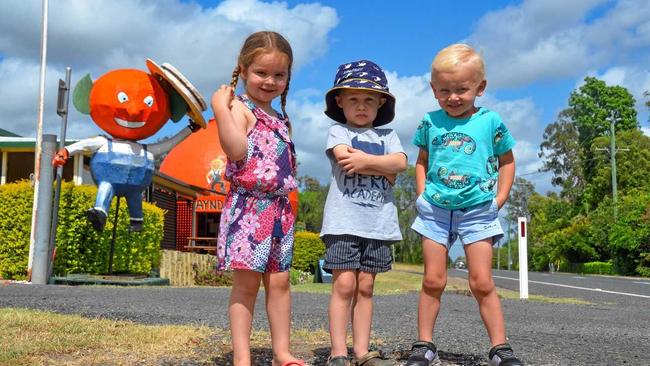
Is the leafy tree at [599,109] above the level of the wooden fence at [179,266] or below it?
above

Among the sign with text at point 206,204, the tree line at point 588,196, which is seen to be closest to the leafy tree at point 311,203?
the tree line at point 588,196

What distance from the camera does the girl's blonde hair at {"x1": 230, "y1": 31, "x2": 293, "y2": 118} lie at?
3100 millimetres

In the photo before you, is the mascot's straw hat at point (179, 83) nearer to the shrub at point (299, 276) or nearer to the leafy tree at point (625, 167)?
the shrub at point (299, 276)

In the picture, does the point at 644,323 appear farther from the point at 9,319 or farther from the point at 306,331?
the point at 9,319

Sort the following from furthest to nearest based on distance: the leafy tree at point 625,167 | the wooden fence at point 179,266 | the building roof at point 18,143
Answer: the leafy tree at point 625,167, the building roof at point 18,143, the wooden fence at point 179,266

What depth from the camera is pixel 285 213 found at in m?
3.12

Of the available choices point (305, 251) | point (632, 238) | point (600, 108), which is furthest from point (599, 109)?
point (305, 251)

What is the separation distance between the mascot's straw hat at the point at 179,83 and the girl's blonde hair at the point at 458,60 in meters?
7.18

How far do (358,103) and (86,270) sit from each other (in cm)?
902

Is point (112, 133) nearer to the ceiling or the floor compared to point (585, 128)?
nearer to the floor

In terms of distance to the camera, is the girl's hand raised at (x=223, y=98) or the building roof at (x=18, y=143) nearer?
the girl's hand raised at (x=223, y=98)

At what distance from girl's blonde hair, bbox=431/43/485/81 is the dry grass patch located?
6.22 feet

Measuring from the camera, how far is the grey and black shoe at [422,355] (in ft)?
10.6

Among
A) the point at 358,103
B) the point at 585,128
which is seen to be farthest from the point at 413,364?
the point at 585,128
